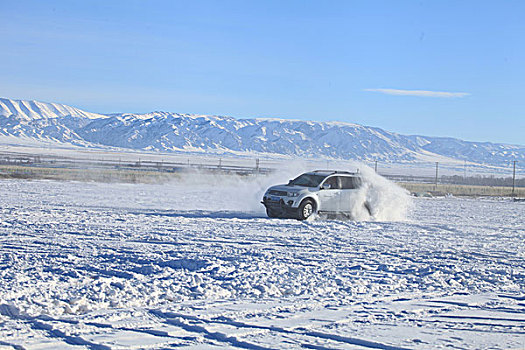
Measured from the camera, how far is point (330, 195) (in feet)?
67.4

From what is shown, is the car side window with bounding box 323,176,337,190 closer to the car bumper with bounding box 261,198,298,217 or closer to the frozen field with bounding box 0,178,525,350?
the car bumper with bounding box 261,198,298,217

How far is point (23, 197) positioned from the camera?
25.8m

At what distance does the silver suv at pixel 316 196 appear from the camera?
20.0 meters

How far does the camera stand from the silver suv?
1997 centimetres

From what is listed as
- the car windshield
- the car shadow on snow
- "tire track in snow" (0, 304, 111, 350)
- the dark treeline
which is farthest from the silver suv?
the dark treeline

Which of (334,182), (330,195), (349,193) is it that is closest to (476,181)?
(349,193)

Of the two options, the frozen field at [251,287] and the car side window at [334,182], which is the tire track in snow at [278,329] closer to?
the frozen field at [251,287]

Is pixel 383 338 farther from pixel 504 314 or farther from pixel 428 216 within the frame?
pixel 428 216

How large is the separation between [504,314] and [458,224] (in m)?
13.5

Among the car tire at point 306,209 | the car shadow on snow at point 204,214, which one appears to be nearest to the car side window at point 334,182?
the car tire at point 306,209

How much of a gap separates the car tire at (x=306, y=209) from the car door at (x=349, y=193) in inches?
43.2

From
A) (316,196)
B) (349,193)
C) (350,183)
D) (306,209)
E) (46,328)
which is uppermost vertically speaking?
(350,183)

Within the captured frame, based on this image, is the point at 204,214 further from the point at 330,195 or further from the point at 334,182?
the point at 334,182

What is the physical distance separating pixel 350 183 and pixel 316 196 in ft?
5.72
